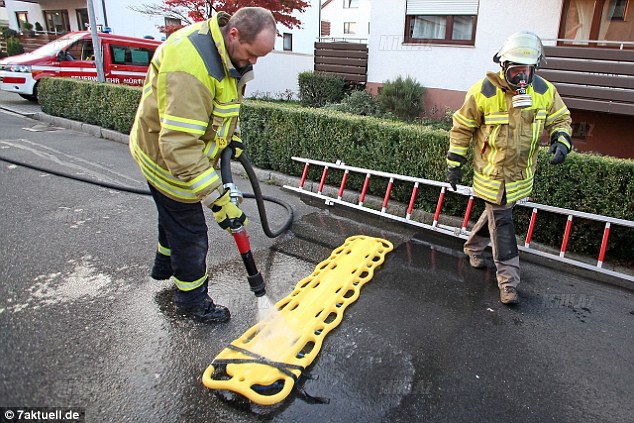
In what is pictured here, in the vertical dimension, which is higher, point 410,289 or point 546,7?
point 546,7

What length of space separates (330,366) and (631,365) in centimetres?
194

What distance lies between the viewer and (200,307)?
3.03 metres

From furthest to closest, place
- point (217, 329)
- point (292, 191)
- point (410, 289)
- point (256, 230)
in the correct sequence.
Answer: point (292, 191) → point (256, 230) → point (410, 289) → point (217, 329)

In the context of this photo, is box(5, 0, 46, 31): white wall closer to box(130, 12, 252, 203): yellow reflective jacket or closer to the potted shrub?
the potted shrub

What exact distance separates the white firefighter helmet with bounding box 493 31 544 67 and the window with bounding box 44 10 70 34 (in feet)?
81.9

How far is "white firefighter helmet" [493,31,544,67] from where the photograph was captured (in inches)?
123

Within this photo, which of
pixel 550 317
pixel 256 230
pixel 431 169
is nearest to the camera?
pixel 550 317

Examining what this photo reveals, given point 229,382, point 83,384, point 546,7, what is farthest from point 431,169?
point 546,7

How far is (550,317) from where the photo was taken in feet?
10.8

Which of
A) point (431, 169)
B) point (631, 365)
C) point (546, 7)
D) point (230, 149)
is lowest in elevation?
point (631, 365)

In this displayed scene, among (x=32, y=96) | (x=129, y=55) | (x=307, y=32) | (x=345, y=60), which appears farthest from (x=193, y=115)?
(x=307, y=32)

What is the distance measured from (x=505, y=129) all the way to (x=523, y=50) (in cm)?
57

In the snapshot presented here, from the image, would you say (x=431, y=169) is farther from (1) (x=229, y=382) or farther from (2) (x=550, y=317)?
(1) (x=229, y=382)

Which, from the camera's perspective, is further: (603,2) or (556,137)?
(603,2)
